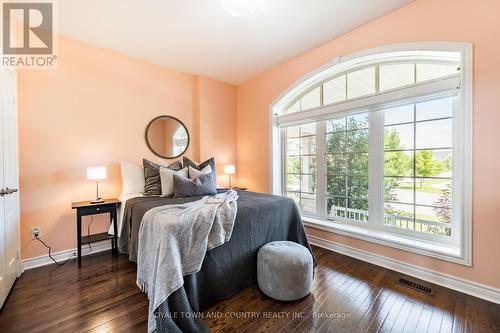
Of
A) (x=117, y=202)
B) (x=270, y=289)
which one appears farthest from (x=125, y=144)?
(x=270, y=289)

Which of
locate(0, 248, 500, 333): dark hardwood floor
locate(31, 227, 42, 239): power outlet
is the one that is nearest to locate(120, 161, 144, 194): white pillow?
locate(31, 227, 42, 239): power outlet

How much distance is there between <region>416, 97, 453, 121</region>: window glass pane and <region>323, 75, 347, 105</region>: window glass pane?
0.90m

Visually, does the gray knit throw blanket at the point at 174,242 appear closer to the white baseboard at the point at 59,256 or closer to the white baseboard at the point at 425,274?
the white baseboard at the point at 59,256

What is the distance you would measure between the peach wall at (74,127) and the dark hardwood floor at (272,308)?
0.67 metres

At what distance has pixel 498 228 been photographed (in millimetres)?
1772

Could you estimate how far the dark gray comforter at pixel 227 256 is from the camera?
56.0 inches

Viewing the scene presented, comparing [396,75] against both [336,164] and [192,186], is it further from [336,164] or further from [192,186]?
[192,186]

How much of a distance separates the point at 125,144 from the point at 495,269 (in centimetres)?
429

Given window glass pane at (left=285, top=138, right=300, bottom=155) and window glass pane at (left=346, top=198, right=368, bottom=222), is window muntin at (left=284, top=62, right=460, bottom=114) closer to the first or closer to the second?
window glass pane at (left=285, top=138, right=300, bottom=155)

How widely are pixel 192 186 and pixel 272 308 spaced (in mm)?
1638

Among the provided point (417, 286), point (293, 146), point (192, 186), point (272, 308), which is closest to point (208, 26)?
point (192, 186)

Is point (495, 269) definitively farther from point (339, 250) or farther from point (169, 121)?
point (169, 121)

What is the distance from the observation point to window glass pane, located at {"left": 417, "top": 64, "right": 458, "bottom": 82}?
2.15 metres

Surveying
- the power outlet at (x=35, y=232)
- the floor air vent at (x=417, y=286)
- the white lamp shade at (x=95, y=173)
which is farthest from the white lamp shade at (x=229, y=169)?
the floor air vent at (x=417, y=286)
